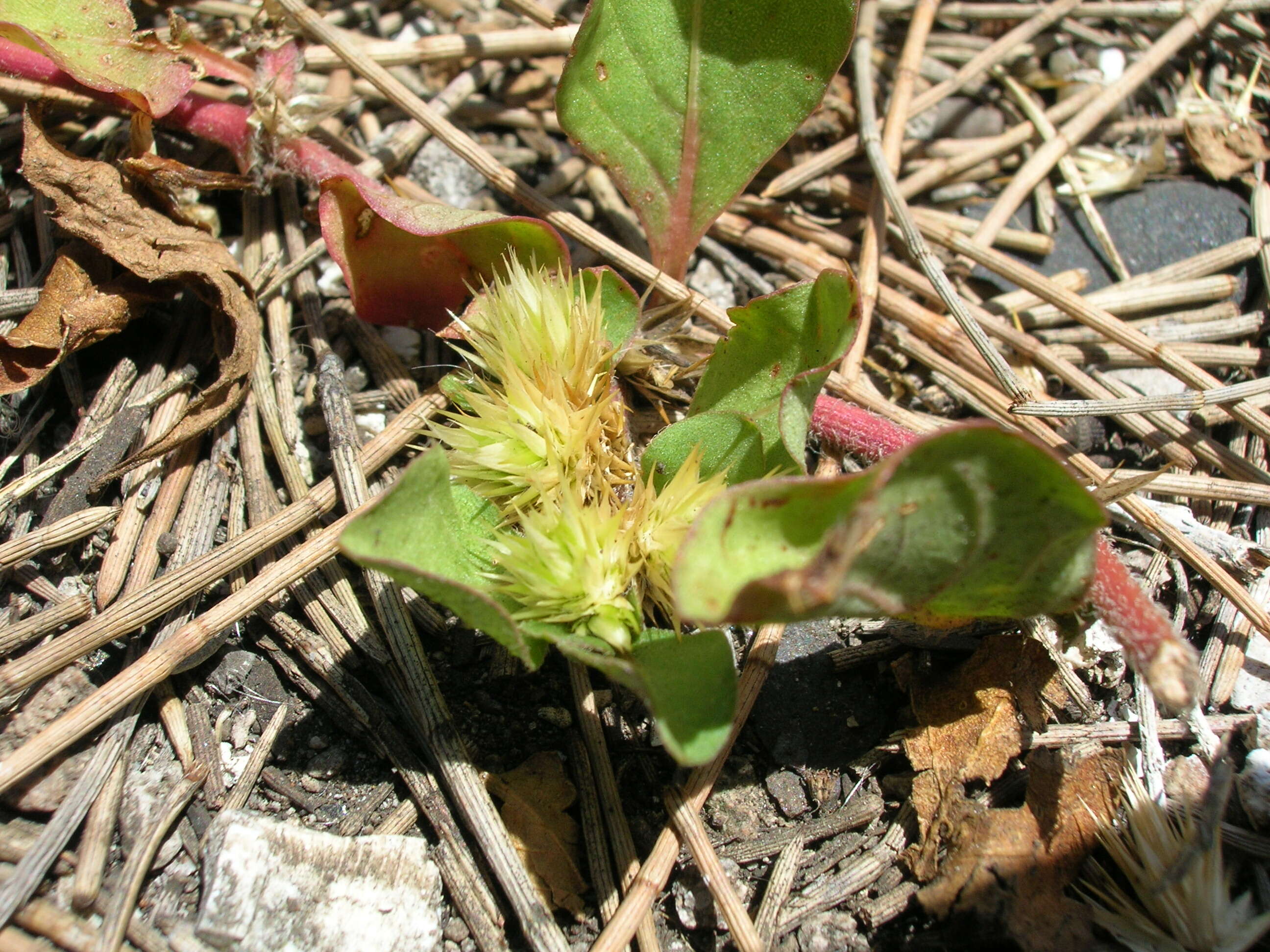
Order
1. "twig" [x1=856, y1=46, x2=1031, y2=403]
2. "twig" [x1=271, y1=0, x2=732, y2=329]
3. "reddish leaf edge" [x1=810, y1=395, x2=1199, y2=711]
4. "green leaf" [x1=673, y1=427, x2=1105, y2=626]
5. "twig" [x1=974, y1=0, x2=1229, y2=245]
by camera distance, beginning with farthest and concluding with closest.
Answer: "twig" [x1=974, y1=0, x2=1229, y2=245] < "twig" [x1=271, y1=0, x2=732, y2=329] < "twig" [x1=856, y1=46, x2=1031, y2=403] < "reddish leaf edge" [x1=810, y1=395, x2=1199, y2=711] < "green leaf" [x1=673, y1=427, x2=1105, y2=626]

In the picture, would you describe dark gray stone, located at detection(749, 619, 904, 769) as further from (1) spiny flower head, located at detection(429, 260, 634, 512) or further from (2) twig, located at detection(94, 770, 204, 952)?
(2) twig, located at detection(94, 770, 204, 952)

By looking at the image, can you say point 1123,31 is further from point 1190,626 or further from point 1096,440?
point 1190,626

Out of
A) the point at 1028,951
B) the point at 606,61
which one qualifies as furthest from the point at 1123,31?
the point at 1028,951

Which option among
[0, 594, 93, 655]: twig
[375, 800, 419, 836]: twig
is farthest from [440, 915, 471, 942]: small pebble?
[0, 594, 93, 655]: twig

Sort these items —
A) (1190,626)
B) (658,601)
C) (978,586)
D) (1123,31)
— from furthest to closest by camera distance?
1. (1123,31)
2. (1190,626)
3. (658,601)
4. (978,586)

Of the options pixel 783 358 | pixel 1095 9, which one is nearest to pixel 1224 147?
pixel 1095 9

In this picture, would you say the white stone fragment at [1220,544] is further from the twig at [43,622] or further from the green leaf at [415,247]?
the twig at [43,622]

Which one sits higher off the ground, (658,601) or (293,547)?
(658,601)

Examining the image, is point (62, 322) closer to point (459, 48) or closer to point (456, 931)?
point (459, 48)
